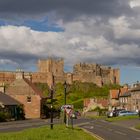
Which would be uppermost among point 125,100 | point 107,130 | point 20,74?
point 20,74

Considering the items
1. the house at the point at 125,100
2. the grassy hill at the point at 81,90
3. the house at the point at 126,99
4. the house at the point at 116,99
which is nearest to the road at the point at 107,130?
the house at the point at 126,99

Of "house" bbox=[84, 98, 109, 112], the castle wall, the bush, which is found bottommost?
the bush

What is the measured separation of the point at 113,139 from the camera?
107 ft

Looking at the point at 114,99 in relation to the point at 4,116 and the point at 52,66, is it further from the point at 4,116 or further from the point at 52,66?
the point at 4,116

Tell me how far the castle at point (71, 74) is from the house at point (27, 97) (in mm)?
64190

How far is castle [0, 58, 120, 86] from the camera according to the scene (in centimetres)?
15875

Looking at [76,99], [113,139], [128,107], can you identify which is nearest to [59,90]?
[76,99]

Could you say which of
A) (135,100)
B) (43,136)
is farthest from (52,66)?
(43,136)

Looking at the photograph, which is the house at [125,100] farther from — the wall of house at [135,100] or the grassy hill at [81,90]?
the grassy hill at [81,90]

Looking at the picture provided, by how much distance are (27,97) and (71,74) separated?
85.7 metres

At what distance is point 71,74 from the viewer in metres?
171

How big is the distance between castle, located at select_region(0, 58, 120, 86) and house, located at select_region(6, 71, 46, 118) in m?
64.2

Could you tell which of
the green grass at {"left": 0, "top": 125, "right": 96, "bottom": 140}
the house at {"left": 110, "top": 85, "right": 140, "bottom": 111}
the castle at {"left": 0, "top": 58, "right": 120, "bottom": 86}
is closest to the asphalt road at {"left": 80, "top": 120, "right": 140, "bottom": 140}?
the green grass at {"left": 0, "top": 125, "right": 96, "bottom": 140}

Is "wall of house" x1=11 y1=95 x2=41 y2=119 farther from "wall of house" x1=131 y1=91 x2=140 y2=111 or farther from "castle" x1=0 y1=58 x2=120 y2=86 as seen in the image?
"castle" x1=0 y1=58 x2=120 y2=86
